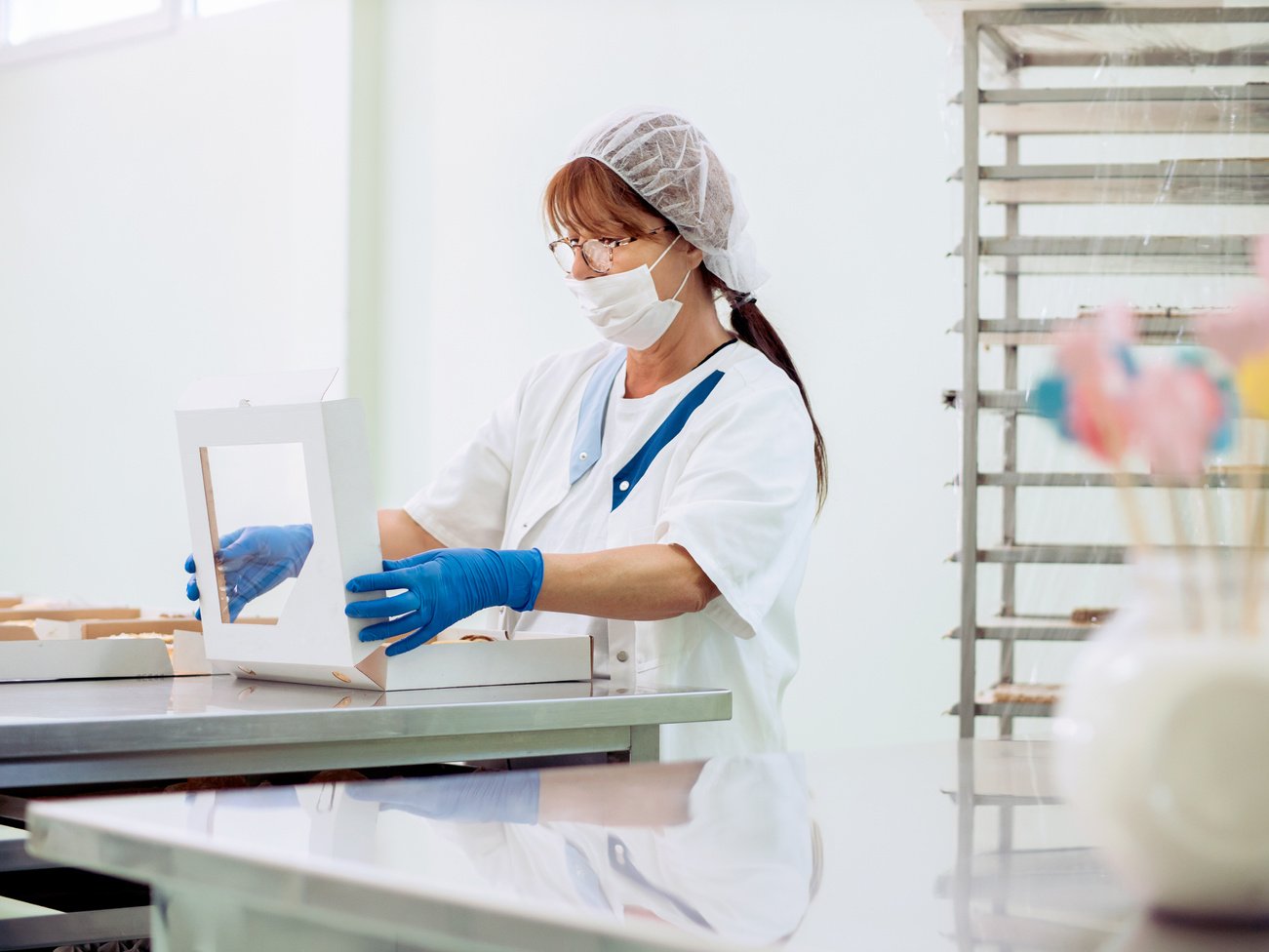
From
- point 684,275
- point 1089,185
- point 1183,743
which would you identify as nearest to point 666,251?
point 684,275

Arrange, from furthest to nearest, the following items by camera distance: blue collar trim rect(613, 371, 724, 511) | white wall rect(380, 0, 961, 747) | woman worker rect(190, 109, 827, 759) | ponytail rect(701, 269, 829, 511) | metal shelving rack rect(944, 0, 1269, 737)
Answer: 1. white wall rect(380, 0, 961, 747)
2. metal shelving rack rect(944, 0, 1269, 737)
3. ponytail rect(701, 269, 829, 511)
4. blue collar trim rect(613, 371, 724, 511)
5. woman worker rect(190, 109, 827, 759)

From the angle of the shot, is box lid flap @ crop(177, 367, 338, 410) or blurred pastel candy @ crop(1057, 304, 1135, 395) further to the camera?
box lid flap @ crop(177, 367, 338, 410)

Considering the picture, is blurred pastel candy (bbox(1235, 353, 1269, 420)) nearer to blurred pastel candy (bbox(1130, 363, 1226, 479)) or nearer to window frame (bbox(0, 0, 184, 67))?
blurred pastel candy (bbox(1130, 363, 1226, 479))

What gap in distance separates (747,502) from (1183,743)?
49.8 inches

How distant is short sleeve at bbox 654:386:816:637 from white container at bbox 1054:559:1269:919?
46.6 inches

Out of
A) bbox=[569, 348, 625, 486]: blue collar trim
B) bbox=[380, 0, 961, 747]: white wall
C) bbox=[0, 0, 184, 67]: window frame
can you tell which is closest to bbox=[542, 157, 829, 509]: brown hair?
bbox=[569, 348, 625, 486]: blue collar trim

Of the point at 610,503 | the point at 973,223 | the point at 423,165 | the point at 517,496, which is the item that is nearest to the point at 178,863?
the point at 610,503

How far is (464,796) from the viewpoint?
34.5 inches

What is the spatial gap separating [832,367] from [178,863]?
289cm

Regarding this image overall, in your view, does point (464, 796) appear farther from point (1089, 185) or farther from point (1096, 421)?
point (1089, 185)

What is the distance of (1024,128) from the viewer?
264cm

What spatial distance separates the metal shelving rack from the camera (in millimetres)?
2355

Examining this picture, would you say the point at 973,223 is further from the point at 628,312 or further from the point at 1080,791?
the point at 1080,791

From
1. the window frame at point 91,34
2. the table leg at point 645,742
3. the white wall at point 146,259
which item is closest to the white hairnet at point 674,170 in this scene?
the table leg at point 645,742
